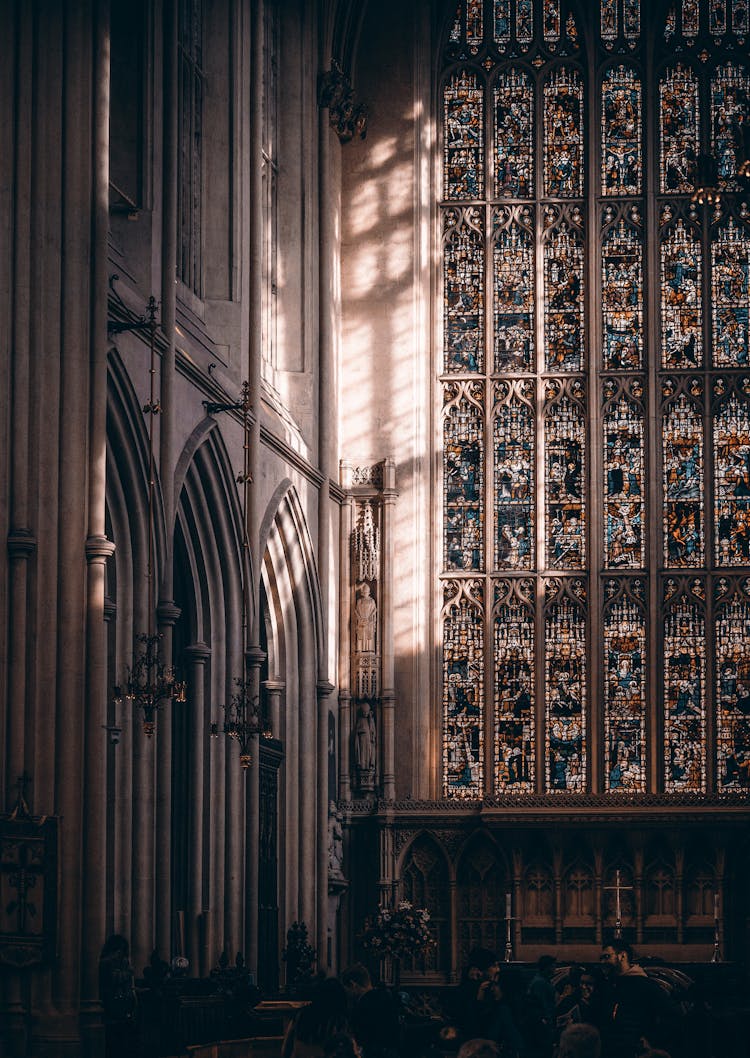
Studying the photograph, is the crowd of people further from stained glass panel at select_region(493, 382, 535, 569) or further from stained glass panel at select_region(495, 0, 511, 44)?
stained glass panel at select_region(495, 0, 511, 44)

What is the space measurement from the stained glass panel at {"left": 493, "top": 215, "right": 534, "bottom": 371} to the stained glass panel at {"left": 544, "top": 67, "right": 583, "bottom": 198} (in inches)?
29.2

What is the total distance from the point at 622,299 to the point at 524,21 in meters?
3.84

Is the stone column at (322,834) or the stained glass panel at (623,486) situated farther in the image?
the stained glass panel at (623,486)

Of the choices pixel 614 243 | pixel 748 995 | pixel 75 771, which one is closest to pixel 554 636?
pixel 614 243

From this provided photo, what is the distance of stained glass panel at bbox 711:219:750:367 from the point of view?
2572 centimetres

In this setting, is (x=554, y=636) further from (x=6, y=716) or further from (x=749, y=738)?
(x=6, y=716)

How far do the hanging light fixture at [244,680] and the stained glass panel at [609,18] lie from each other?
30.2 feet

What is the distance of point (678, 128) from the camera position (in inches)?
1033

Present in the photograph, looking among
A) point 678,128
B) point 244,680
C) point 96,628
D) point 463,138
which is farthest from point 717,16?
point 96,628

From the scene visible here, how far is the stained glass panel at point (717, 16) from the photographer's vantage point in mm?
26359

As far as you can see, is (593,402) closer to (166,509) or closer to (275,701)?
(275,701)

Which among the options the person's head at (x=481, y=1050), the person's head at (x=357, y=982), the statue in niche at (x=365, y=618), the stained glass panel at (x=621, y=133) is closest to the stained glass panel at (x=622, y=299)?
the stained glass panel at (x=621, y=133)

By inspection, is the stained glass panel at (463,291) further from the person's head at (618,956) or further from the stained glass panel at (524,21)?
the person's head at (618,956)

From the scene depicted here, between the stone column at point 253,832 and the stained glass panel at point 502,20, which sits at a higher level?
the stained glass panel at point 502,20
